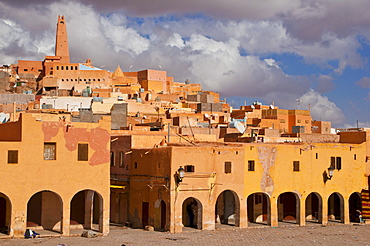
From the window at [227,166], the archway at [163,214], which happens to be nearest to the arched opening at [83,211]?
the archway at [163,214]

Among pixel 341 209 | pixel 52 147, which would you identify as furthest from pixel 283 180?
pixel 52 147

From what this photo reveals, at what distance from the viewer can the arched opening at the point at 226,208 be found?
32.3 m

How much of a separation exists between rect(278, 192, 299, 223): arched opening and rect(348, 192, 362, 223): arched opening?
3243 mm

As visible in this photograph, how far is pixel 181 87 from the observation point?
91500 millimetres

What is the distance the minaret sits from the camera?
292ft

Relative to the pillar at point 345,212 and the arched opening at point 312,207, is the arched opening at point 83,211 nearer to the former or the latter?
the arched opening at point 312,207

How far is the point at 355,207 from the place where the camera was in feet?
113

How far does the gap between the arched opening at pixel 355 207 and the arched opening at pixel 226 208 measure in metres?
6.98

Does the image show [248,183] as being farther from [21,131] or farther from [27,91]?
[27,91]

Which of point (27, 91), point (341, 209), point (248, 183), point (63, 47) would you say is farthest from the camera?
point (63, 47)

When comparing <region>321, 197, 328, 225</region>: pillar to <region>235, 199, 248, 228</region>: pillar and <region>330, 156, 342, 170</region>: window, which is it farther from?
<region>235, 199, 248, 228</region>: pillar

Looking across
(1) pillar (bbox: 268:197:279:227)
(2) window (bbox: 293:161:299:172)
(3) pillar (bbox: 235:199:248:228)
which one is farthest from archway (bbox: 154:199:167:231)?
(2) window (bbox: 293:161:299:172)

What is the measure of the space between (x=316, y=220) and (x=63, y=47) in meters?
62.9

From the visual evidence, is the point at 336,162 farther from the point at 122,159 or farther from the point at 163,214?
the point at 122,159
